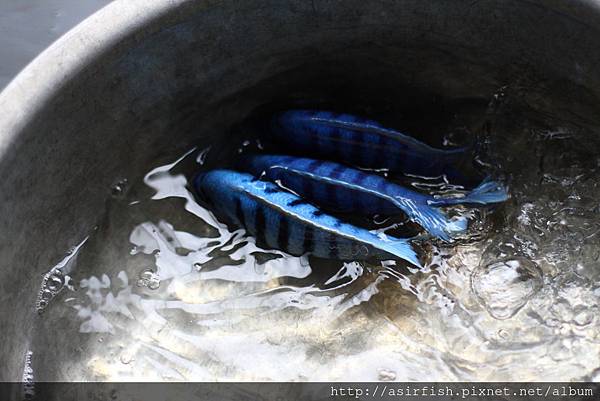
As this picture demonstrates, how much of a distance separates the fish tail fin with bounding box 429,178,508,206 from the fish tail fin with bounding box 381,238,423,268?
12cm

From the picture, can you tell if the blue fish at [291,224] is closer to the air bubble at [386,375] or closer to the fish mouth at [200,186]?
the fish mouth at [200,186]

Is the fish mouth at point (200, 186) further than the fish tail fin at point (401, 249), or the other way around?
the fish mouth at point (200, 186)

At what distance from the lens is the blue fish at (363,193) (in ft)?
4.40

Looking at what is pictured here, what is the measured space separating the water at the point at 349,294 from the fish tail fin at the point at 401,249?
69 millimetres

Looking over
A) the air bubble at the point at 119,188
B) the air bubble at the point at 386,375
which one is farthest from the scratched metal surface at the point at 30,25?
the air bubble at the point at 386,375

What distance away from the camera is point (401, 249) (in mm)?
1286

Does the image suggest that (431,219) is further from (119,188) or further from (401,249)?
(119,188)

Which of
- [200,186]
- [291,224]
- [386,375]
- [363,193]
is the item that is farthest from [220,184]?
[386,375]

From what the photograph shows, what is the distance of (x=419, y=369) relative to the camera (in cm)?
129

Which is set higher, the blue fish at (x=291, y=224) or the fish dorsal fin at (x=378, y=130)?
the fish dorsal fin at (x=378, y=130)

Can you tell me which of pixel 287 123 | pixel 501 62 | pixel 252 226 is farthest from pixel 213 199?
pixel 501 62

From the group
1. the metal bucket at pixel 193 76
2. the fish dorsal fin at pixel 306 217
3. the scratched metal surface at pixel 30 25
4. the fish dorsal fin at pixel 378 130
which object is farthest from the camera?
the scratched metal surface at pixel 30 25

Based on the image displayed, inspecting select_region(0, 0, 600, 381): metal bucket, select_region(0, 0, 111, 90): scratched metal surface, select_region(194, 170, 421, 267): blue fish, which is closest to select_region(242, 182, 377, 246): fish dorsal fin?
select_region(194, 170, 421, 267): blue fish

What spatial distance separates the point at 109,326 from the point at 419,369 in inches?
27.5
